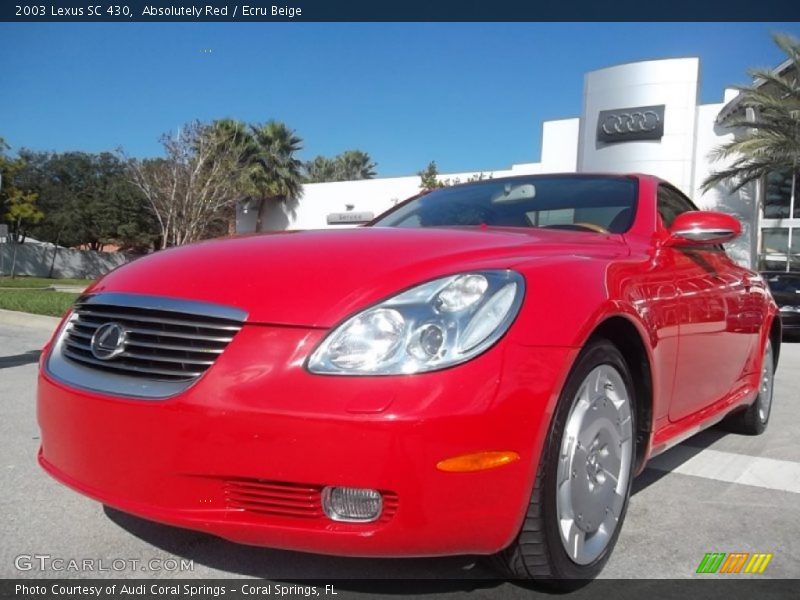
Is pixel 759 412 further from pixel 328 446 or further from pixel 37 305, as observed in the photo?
pixel 37 305

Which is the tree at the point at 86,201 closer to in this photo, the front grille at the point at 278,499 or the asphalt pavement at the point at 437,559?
the asphalt pavement at the point at 437,559

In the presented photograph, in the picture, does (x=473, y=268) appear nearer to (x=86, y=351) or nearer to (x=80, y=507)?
(x=86, y=351)

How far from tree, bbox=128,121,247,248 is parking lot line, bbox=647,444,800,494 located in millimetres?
27032

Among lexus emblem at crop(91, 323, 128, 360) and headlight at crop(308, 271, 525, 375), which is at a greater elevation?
headlight at crop(308, 271, 525, 375)

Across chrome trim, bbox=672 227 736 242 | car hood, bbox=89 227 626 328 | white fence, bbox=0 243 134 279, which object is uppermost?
chrome trim, bbox=672 227 736 242

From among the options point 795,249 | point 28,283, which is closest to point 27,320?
point 28,283

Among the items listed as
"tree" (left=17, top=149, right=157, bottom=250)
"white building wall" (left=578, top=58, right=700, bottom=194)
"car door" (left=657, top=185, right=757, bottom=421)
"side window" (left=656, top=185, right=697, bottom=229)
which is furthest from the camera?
"tree" (left=17, top=149, right=157, bottom=250)

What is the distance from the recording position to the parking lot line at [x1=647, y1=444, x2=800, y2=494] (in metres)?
3.50

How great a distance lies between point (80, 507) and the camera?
2914 millimetres

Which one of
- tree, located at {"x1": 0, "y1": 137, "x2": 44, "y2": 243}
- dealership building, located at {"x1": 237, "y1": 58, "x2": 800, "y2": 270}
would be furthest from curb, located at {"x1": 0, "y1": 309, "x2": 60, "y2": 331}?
tree, located at {"x1": 0, "y1": 137, "x2": 44, "y2": 243}

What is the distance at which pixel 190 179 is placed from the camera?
29.3 meters

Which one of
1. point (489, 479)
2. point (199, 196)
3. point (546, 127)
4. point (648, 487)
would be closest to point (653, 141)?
point (546, 127)

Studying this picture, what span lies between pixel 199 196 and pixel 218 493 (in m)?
29.4

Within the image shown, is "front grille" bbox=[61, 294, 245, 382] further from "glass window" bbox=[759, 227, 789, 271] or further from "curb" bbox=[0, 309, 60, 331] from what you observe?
"glass window" bbox=[759, 227, 789, 271]
